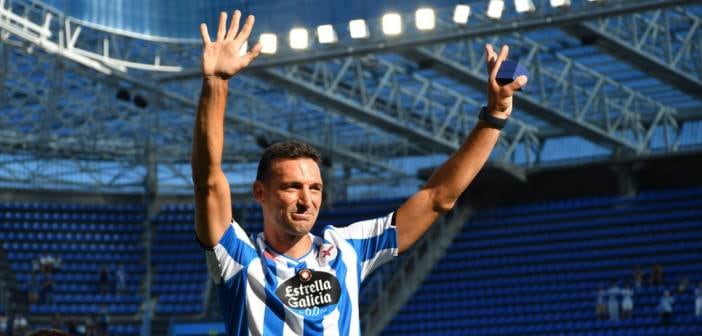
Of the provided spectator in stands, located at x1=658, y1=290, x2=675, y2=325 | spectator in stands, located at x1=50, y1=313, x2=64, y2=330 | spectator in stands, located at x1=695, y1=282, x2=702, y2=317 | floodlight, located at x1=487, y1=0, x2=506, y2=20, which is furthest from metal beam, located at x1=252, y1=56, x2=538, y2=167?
spectator in stands, located at x1=50, y1=313, x2=64, y2=330

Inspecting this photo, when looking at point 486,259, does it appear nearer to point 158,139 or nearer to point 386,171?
point 386,171

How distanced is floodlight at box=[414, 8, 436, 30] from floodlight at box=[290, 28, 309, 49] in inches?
95.7

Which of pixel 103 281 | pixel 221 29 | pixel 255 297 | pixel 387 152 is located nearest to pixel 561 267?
pixel 387 152

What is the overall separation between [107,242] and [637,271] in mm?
16161

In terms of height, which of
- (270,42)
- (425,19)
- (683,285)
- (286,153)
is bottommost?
(683,285)

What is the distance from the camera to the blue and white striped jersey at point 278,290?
4066 millimetres

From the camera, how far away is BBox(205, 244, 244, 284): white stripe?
4.06 metres

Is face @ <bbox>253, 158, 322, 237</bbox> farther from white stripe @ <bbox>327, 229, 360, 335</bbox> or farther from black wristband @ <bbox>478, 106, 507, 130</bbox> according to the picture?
black wristband @ <bbox>478, 106, 507, 130</bbox>

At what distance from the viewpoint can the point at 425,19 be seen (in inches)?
906

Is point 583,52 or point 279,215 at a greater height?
point 583,52

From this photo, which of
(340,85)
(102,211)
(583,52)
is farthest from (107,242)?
(583,52)

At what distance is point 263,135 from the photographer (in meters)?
34.0

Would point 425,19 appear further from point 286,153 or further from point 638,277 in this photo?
point 286,153

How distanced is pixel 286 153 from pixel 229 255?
382 millimetres
